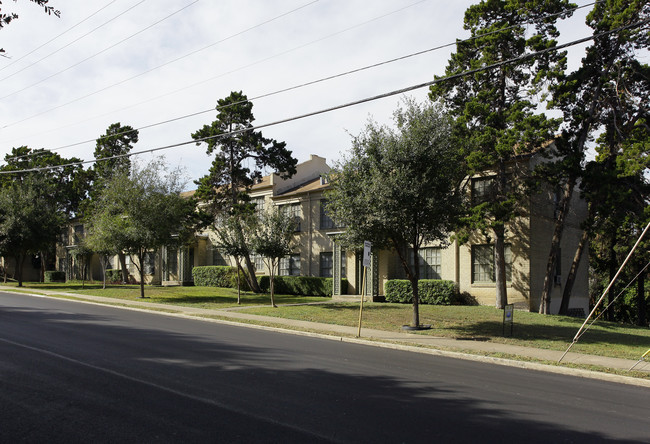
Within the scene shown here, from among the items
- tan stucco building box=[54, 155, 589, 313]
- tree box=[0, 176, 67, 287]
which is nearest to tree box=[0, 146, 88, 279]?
tree box=[0, 176, 67, 287]

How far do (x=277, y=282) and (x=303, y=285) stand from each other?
85.2 inches

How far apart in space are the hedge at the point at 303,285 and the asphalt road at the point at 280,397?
Answer: 17398 mm

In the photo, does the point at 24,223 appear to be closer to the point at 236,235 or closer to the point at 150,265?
the point at 150,265

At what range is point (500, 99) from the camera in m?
21.3

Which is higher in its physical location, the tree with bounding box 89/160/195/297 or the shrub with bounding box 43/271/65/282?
the tree with bounding box 89/160/195/297

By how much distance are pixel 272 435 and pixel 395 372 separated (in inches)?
173

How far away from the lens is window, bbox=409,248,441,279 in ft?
84.4

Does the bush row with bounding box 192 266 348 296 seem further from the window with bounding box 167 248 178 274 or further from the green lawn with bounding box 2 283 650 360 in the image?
the green lawn with bounding box 2 283 650 360

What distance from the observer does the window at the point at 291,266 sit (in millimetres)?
32844

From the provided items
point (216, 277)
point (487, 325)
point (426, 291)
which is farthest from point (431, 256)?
point (216, 277)

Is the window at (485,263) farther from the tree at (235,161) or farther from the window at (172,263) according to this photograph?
the window at (172,263)

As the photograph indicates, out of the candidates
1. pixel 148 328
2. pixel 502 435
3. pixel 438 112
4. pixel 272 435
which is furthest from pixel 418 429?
pixel 438 112

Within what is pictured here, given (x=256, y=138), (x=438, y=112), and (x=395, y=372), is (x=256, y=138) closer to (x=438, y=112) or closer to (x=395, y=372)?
(x=438, y=112)

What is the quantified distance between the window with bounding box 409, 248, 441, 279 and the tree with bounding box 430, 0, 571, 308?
3.71 m
